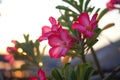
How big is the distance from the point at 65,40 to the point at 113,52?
11.0ft

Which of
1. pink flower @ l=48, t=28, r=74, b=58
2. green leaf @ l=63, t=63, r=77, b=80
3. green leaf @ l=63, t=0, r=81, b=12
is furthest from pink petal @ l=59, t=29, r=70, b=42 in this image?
green leaf @ l=63, t=0, r=81, b=12

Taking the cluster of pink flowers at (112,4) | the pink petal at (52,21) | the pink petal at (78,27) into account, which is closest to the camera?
the pink petal at (78,27)

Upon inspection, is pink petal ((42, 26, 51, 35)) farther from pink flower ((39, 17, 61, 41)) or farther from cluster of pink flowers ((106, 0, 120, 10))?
cluster of pink flowers ((106, 0, 120, 10))

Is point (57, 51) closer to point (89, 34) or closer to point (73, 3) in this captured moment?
point (89, 34)

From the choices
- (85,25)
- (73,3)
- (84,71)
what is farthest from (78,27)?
(73,3)

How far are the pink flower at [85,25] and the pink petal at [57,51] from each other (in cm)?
10

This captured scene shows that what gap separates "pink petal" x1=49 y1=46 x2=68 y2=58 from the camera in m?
1.23

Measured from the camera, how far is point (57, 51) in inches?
48.9

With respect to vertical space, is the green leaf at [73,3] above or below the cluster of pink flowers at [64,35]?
above

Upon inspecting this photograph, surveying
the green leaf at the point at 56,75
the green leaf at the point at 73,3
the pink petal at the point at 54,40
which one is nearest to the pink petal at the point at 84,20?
the pink petal at the point at 54,40

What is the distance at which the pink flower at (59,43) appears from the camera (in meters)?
1.23

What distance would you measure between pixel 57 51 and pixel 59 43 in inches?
1.3

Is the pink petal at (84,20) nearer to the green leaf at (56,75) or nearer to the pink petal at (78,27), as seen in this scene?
the pink petal at (78,27)

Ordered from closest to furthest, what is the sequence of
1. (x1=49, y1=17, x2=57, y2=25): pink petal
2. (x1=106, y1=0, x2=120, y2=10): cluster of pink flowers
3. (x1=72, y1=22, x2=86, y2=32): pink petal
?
1. (x1=72, y1=22, x2=86, y2=32): pink petal
2. (x1=49, y1=17, x2=57, y2=25): pink petal
3. (x1=106, y1=0, x2=120, y2=10): cluster of pink flowers
